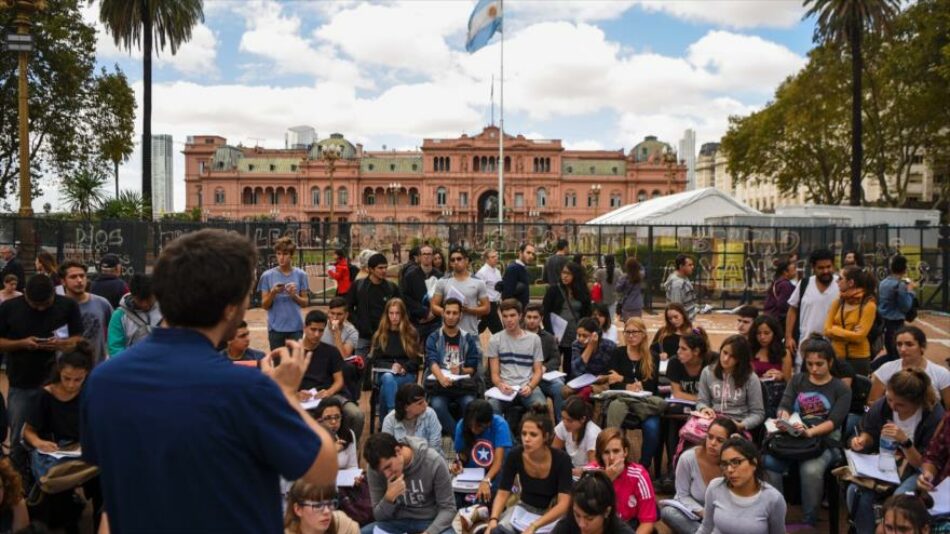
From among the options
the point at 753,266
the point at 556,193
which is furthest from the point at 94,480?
the point at 556,193

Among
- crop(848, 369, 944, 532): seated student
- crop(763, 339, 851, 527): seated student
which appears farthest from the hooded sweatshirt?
crop(848, 369, 944, 532): seated student

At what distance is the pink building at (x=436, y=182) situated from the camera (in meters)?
84.6

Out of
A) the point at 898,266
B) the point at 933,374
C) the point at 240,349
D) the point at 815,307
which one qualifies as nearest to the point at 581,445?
the point at 933,374

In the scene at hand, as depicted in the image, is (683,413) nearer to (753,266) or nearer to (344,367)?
(344,367)

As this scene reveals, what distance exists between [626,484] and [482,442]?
4.09ft

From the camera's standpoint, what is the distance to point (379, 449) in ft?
16.0

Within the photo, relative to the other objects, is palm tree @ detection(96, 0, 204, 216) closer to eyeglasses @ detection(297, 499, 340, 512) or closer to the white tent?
the white tent

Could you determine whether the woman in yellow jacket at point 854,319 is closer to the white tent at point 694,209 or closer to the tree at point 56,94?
the white tent at point 694,209

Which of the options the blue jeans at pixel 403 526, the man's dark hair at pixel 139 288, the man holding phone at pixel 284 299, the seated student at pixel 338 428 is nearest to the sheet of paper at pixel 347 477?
the seated student at pixel 338 428

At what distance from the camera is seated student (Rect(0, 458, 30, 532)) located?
4.34m

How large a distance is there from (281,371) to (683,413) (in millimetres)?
5289

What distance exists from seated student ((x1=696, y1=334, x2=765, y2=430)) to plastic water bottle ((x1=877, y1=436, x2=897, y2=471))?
1036mm

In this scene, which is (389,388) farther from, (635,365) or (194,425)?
(194,425)

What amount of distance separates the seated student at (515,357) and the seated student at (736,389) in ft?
5.40
